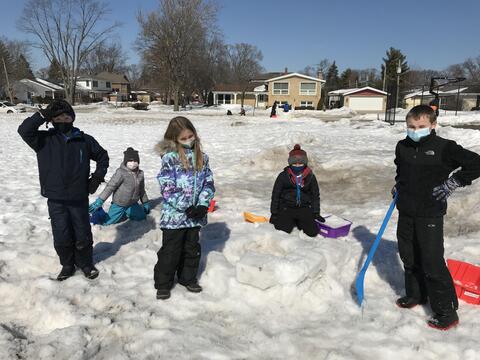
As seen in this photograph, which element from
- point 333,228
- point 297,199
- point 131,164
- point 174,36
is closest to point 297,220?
point 297,199

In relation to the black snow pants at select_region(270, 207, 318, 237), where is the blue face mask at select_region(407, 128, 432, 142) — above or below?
above

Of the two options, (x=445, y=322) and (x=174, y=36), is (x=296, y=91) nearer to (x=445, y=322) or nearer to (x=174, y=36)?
(x=174, y=36)

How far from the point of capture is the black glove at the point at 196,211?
353 cm

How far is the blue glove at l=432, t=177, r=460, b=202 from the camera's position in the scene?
3049 millimetres

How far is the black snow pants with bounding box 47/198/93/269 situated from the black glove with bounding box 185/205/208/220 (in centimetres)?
110

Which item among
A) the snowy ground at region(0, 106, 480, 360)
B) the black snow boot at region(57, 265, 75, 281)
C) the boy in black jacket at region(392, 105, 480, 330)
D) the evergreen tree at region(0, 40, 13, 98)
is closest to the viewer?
the snowy ground at region(0, 106, 480, 360)

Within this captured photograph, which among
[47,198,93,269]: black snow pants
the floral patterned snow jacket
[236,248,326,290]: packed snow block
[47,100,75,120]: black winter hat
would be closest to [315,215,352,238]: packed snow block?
[236,248,326,290]: packed snow block

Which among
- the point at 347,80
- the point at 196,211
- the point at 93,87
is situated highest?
the point at 347,80

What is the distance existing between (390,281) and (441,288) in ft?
2.69

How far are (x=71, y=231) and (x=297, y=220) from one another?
268cm

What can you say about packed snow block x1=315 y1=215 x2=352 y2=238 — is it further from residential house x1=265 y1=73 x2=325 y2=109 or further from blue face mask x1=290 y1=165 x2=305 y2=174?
residential house x1=265 y1=73 x2=325 y2=109

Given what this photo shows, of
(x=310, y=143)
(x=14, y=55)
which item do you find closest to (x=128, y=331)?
(x=310, y=143)

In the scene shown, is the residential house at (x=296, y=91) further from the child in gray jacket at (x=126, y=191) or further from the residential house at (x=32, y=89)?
the child in gray jacket at (x=126, y=191)

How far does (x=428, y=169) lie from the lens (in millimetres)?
3164
